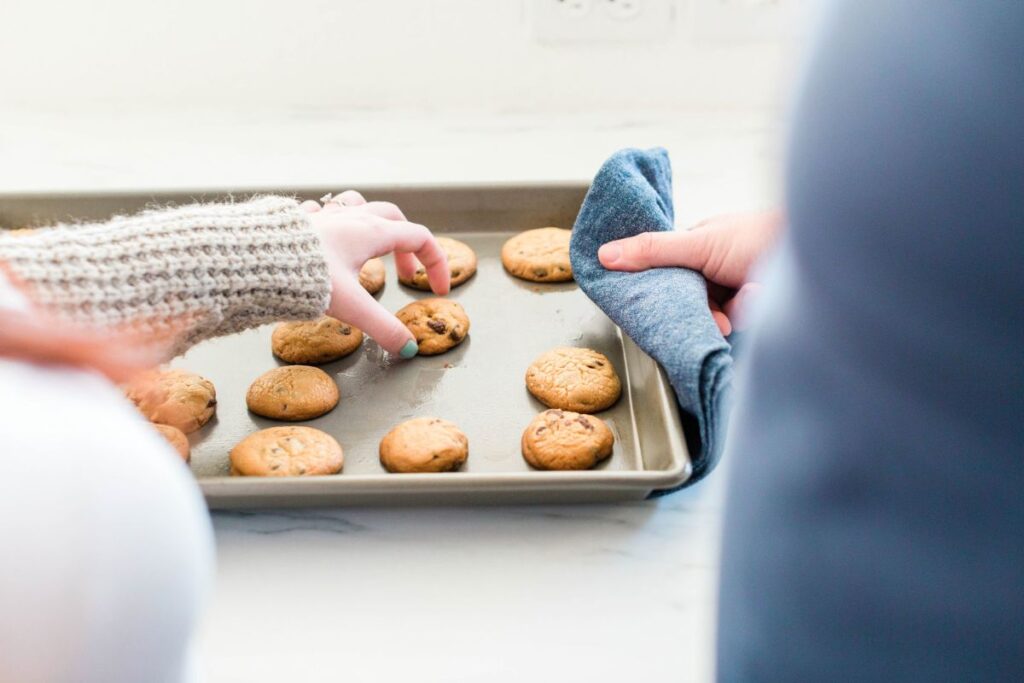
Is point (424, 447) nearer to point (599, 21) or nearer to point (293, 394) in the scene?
point (293, 394)

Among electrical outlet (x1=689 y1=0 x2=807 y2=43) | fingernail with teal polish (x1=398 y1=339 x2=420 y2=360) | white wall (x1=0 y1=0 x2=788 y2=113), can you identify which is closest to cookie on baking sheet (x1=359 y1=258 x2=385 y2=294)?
fingernail with teal polish (x1=398 y1=339 x2=420 y2=360)

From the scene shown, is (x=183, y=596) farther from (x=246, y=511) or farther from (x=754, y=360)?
(x=246, y=511)

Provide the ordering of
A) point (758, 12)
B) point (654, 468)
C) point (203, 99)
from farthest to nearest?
1. point (203, 99)
2. point (758, 12)
3. point (654, 468)

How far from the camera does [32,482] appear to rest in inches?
11.8

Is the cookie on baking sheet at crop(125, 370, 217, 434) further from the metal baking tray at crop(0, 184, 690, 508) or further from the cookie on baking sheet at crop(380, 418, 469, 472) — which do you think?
the cookie on baking sheet at crop(380, 418, 469, 472)

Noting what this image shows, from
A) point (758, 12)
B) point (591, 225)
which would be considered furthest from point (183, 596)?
point (758, 12)

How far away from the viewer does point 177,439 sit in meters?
0.74

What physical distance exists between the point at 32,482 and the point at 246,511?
1.29ft

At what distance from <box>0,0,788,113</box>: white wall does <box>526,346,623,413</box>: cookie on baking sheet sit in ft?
1.89

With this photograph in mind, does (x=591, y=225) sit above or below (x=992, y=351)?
below

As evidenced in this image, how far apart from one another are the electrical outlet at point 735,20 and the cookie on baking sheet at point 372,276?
0.57m

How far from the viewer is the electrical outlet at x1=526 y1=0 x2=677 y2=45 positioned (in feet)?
3.90

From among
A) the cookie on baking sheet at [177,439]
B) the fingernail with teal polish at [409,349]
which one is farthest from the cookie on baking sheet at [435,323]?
the cookie on baking sheet at [177,439]

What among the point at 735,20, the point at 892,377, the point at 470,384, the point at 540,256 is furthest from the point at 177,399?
the point at 735,20
